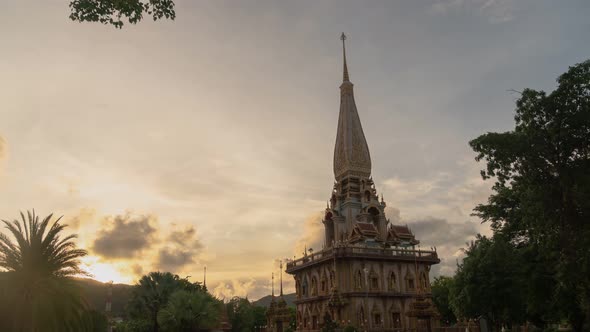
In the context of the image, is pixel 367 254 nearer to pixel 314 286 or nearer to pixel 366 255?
pixel 366 255

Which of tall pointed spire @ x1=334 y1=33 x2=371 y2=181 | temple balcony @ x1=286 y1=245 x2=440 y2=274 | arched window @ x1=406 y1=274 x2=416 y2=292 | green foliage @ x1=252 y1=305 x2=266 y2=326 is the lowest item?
green foliage @ x1=252 y1=305 x2=266 y2=326

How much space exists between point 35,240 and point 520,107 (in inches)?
1085

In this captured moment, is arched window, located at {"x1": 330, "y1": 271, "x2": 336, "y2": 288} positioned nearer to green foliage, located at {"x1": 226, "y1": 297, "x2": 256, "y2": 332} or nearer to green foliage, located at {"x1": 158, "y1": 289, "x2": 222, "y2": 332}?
green foliage, located at {"x1": 158, "y1": 289, "x2": 222, "y2": 332}

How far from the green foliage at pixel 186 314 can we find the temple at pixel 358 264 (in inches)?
430

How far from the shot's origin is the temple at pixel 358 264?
156 ft

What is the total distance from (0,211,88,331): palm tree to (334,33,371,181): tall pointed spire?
4468 cm

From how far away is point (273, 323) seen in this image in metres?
54.7

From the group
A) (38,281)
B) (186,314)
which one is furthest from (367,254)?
(38,281)

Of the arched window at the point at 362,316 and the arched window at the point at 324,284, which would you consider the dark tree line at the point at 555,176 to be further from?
the arched window at the point at 324,284

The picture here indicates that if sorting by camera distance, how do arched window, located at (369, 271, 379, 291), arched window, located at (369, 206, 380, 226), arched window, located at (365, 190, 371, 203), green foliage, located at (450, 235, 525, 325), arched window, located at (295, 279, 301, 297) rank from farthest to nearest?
1. arched window, located at (365, 190, 371, 203)
2. arched window, located at (369, 206, 380, 226)
3. arched window, located at (295, 279, 301, 297)
4. arched window, located at (369, 271, 379, 291)
5. green foliage, located at (450, 235, 525, 325)

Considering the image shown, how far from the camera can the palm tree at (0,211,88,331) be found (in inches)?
765

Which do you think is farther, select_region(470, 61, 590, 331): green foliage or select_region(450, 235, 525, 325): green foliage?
select_region(450, 235, 525, 325): green foliage

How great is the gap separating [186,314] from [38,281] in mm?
23751

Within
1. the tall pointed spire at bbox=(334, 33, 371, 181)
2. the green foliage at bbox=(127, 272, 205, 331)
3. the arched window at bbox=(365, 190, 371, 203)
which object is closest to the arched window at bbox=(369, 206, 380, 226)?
the arched window at bbox=(365, 190, 371, 203)
